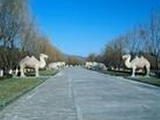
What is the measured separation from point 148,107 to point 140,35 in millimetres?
53719

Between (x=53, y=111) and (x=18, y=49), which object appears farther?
(x=18, y=49)

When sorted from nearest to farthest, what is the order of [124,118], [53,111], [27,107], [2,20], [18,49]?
[124,118] < [53,111] < [27,107] < [2,20] < [18,49]

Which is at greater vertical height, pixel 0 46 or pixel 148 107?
pixel 0 46

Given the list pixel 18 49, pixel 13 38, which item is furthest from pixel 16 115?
pixel 18 49

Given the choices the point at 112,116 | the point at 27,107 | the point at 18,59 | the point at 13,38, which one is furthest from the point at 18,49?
the point at 112,116

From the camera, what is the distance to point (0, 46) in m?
49.6

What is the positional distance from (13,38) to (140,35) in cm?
2433

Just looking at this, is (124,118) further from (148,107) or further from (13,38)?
(13,38)

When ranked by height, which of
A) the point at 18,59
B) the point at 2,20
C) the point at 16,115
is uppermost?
the point at 2,20

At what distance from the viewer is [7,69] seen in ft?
181

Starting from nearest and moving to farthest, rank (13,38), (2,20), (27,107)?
(27,107) → (2,20) → (13,38)

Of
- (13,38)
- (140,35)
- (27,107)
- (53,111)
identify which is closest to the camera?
(53,111)

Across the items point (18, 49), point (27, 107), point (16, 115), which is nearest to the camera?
point (16, 115)

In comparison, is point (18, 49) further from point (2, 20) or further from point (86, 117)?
point (86, 117)
